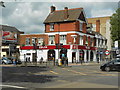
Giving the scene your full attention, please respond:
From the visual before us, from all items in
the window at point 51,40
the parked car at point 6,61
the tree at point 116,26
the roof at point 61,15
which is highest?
the roof at point 61,15

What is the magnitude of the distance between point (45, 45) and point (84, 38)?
972 centimetres

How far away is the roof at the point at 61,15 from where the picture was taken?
53.4 m

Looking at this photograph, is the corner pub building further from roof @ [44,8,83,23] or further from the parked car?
the parked car

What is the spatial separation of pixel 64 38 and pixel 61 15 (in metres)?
5.95

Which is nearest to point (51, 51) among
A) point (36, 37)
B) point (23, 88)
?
point (36, 37)

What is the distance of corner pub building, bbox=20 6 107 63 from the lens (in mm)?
52312

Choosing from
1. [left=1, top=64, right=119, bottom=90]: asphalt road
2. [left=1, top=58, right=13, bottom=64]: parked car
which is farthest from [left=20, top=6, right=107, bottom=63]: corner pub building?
[left=1, top=64, right=119, bottom=90]: asphalt road

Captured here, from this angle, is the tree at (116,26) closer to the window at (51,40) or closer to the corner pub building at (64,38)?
the corner pub building at (64,38)

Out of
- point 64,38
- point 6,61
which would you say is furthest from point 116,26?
point 6,61

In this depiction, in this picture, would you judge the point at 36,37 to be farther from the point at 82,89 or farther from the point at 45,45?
the point at 82,89

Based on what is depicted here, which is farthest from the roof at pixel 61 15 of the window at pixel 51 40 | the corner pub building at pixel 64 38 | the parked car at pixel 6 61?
the parked car at pixel 6 61

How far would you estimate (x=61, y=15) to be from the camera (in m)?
55.5

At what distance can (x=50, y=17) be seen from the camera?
56781 millimetres

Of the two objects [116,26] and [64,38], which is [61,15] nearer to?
[64,38]
